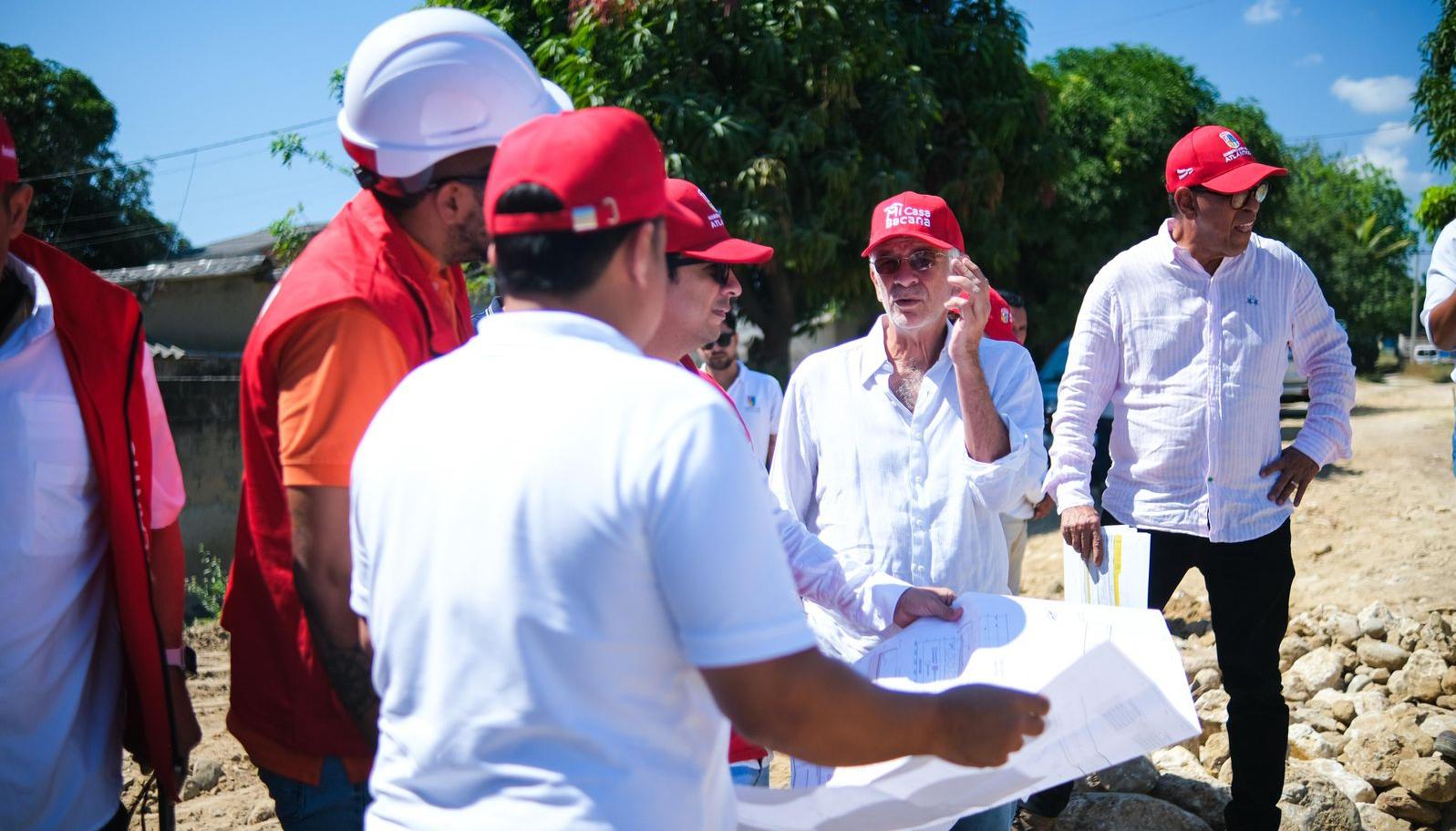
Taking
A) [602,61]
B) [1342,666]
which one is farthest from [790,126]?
[1342,666]

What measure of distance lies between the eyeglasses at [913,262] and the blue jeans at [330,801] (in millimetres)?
1940

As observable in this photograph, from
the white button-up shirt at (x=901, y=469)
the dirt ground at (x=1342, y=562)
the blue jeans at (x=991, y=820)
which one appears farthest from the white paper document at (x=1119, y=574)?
the dirt ground at (x=1342, y=562)

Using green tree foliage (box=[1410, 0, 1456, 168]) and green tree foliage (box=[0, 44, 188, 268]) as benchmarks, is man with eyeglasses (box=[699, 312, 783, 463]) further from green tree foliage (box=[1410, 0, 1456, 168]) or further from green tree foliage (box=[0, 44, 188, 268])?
green tree foliage (box=[0, 44, 188, 268])

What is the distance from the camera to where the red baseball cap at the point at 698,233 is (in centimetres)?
243

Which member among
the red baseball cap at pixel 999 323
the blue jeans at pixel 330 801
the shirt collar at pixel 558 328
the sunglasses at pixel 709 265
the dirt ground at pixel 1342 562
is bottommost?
the dirt ground at pixel 1342 562

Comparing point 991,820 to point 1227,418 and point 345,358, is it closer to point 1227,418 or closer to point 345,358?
point 1227,418

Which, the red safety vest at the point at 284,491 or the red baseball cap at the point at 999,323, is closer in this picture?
the red safety vest at the point at 284,491

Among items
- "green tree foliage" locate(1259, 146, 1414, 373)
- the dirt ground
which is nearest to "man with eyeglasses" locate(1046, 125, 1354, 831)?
the dirt ground

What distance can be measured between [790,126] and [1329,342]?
7.67 metres

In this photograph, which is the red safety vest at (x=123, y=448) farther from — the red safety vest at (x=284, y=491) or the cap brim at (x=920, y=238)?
the cap brim at (x=920, y=238)

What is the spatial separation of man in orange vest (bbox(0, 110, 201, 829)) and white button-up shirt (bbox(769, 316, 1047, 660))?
157cm

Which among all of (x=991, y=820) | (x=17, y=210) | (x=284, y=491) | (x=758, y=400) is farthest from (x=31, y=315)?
(x=758, y=400)

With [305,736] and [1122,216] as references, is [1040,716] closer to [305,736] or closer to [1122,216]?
[305,736]

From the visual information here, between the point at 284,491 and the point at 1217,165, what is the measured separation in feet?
10.4
